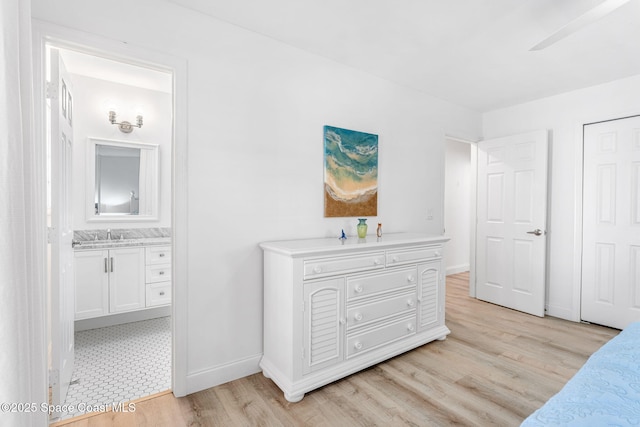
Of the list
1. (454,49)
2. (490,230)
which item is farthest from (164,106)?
(490,230)

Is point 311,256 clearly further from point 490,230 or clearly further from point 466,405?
point 490,230

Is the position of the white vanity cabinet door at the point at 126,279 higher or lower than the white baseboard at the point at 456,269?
higher

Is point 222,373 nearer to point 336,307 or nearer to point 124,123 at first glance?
point 336,307

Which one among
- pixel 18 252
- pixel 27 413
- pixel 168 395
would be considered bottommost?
pixel 168 395

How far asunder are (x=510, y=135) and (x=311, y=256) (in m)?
3.28

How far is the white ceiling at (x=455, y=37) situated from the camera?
6.64 ft

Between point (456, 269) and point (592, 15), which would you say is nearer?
point (592, 15)

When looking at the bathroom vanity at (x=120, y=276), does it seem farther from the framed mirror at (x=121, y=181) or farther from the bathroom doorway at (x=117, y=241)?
the framed mirror at (x=121, y=181)

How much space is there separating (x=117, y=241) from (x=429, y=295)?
3.09m

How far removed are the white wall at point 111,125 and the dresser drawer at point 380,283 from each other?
8.39ft

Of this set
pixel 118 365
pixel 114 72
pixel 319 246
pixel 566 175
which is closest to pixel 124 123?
pixel 114 72

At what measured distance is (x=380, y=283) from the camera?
241 cm

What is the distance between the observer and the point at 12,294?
29.5 inches

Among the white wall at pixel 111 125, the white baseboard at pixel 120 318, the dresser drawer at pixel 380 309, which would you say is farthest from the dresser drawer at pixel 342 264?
the white wall at pixel 111 125
